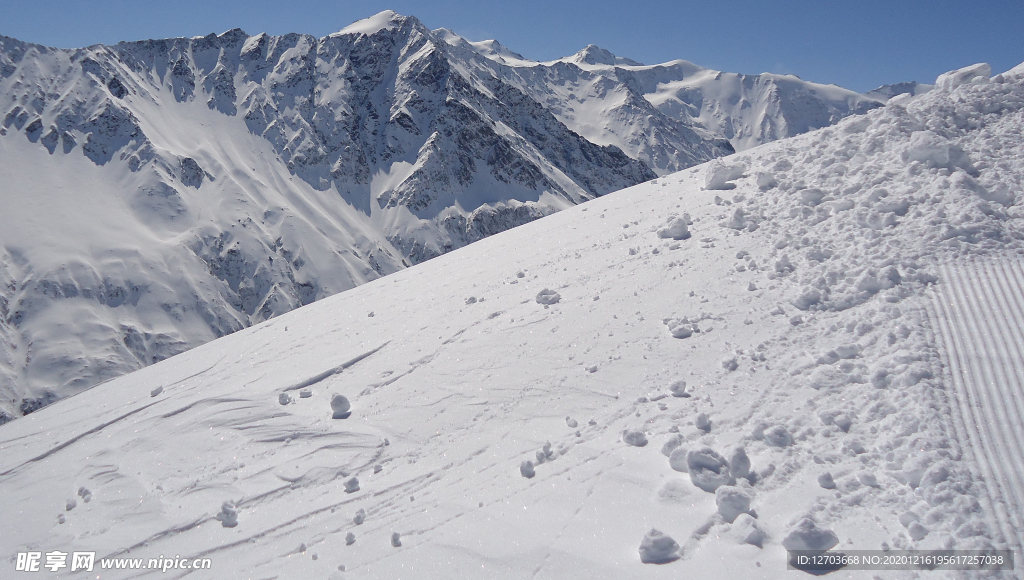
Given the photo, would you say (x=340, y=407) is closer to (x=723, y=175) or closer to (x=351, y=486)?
(x=351, y=486)

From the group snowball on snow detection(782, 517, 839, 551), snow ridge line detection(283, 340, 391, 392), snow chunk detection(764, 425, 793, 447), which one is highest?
snow ridge line detection(283, 340, 391, 392)

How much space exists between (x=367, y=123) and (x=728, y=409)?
610ft

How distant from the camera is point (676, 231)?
38.4 feet

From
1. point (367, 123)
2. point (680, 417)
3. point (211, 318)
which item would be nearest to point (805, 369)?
point (680, 417)

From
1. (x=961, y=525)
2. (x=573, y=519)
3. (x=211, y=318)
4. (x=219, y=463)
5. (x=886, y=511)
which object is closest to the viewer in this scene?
(x=961, y=525)

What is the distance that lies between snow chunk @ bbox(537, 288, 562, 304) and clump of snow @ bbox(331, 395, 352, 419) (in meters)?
4.22

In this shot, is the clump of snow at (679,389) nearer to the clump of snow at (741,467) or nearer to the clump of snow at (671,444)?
the clump of snow at (671,444)

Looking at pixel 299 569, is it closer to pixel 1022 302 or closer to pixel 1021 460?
pixel 1021 460

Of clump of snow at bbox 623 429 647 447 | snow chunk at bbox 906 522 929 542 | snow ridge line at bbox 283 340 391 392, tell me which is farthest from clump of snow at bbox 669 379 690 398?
snow ridge line at bbox 283 340 391 392

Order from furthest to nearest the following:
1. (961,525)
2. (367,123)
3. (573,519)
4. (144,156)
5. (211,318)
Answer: (367,123) → (144,156) → (211,318) → (573,519) → (961,525)

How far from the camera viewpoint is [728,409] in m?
6.61

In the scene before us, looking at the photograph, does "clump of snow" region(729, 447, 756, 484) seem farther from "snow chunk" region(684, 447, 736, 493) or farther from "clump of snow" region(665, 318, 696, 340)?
"clump of snow" region(665, 318, 696, 340)

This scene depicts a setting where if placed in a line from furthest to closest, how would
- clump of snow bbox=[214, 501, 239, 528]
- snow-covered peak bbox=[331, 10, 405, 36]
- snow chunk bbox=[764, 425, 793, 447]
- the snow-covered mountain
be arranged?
snow-covered peak bbox=[331, 10, 405, 36]
the snow-covered mountain
clump of snow bbox=[214, 501, 239, 528]
snow chunk bbox=[764, 425, 793, 447]

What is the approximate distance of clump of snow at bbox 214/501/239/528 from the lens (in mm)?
6684
